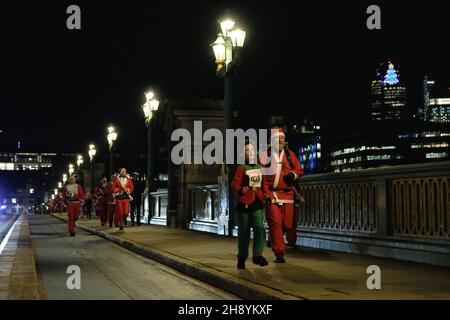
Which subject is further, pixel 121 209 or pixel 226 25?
pixel 121 209

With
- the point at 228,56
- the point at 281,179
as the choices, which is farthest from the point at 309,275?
the point at 228,56

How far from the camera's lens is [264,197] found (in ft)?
36.4

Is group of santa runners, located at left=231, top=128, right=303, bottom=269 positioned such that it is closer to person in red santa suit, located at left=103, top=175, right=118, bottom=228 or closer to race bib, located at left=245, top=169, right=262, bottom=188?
race bib, located at left=245, top=169, right=262, bottom=188

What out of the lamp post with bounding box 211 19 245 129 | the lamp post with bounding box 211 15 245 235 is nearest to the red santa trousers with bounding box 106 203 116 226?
the lamp post with bounding box 211 15 245 235

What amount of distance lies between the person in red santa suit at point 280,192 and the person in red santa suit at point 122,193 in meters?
11.4

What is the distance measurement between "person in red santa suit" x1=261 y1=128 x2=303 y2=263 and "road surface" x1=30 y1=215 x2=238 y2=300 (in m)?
1.38

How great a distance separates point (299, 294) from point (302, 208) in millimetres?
7773

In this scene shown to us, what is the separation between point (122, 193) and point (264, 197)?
12648 mm

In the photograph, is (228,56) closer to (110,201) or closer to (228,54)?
(228,54)

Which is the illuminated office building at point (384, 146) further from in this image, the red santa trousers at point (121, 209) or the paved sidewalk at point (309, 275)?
the paved sidewalk at point (309, 275)

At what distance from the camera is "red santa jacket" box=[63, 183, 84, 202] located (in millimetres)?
21469
